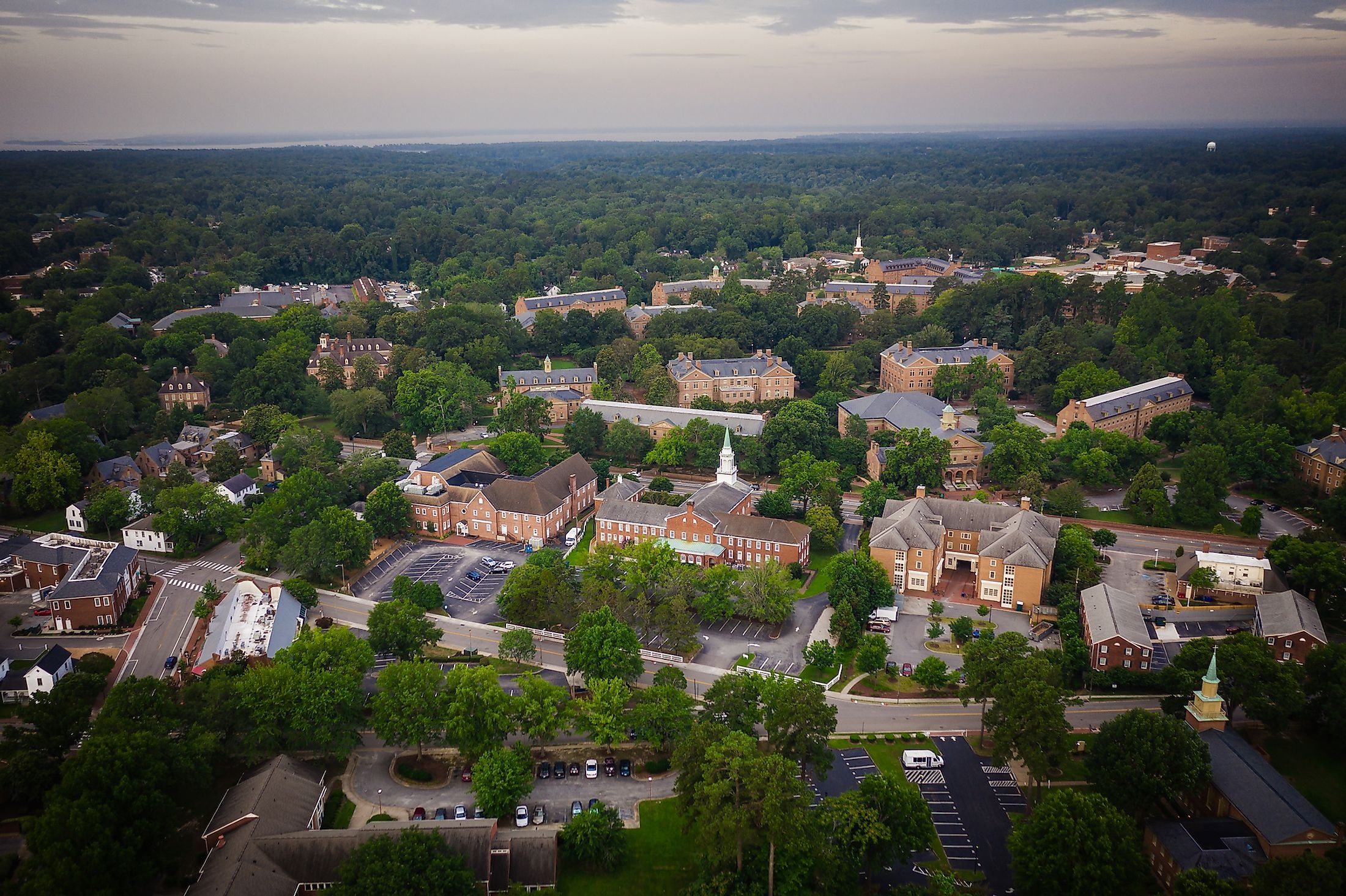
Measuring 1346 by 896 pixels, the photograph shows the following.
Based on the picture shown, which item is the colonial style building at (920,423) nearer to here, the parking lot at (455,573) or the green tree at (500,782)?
the parking lot at (455,573)

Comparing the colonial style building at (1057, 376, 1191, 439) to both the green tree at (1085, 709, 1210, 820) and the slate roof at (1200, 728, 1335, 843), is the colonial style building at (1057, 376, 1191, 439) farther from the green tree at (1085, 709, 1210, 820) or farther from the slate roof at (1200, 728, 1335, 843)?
the green tree at (1085, 709, 1210, 820)

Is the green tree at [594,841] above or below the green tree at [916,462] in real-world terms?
below

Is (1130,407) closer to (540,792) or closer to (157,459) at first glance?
(540,792)

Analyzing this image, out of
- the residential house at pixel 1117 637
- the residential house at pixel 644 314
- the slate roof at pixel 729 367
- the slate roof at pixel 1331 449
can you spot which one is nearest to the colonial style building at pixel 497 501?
the slate roof at pixel 729 367

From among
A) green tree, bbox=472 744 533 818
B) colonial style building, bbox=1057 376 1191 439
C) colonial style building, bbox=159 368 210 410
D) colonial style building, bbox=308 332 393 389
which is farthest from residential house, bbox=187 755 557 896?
colonial style building, bbox=308 332 393 389

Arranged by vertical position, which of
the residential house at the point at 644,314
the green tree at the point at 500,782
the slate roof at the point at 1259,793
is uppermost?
the residential house at the point at 644,314

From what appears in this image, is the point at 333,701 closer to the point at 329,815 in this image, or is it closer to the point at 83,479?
the point at 329,815

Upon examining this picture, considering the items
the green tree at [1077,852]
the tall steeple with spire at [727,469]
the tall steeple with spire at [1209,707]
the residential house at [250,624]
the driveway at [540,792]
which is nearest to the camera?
the green tree at [1077,852]
